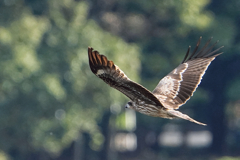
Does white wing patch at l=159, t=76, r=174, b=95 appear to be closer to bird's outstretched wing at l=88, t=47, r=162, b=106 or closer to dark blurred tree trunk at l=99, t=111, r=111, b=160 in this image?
bird's outstretched wing at l=88, t=47, r=162, b=106

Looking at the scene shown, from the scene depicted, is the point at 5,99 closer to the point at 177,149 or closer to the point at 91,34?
the point at 91,34

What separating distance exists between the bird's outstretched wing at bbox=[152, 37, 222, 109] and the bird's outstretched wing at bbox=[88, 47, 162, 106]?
1216 millimetres

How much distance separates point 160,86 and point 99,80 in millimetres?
11881

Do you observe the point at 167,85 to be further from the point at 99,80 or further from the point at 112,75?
the point at 99,80

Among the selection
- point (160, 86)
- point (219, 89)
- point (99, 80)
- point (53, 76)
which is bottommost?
point (160, 86)

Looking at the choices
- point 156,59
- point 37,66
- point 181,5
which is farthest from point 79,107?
point 181,5

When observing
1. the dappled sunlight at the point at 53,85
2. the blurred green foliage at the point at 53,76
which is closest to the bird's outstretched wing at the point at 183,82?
the blurred green foliage at the point at 53,76

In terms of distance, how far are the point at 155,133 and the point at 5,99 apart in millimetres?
10157

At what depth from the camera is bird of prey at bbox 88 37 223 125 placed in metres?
7.38

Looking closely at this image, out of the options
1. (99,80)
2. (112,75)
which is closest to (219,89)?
(99,80)

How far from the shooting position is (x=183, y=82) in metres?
9.77

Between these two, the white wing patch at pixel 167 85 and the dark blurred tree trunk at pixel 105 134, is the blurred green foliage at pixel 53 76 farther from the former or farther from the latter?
the white wing patch at pixel 167 85

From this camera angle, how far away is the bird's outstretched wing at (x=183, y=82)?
30.8 ft

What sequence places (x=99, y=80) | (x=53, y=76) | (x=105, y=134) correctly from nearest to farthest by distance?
1. (x=99, y=80)
2. (x=53, y=76)
3. (x=105, y=134)
